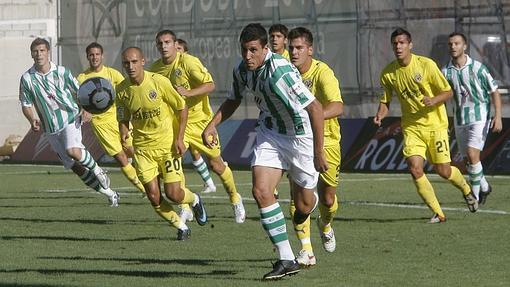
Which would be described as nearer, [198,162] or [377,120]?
[377,120]

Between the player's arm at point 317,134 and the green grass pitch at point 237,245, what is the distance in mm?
925

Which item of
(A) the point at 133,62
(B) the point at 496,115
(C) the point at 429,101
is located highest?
(A) the point at 133,62

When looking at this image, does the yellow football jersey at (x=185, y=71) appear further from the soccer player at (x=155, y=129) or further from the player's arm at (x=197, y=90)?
the soccer player at (x=155, y=129)

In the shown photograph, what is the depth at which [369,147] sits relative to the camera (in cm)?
2556

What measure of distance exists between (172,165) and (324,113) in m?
2.53

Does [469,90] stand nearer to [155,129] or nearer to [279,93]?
[155,129]

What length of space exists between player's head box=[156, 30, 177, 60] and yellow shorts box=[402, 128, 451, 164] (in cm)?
306

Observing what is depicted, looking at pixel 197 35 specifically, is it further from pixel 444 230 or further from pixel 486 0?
pixel 444 230

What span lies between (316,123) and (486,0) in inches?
615

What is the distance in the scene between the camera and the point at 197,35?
32.6 metres

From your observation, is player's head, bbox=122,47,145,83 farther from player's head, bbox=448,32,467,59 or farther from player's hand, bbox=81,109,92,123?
player's head, bbox=448,32,467,59

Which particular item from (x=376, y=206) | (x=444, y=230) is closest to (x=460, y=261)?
(x=444, y=230)

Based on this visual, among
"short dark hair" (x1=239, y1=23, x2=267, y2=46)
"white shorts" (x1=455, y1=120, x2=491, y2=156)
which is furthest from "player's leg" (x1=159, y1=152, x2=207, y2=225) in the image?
"white shorts" (x1=455, y1=120, x2=491, y2=156)

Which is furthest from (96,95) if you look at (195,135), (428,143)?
(428,143)
